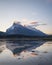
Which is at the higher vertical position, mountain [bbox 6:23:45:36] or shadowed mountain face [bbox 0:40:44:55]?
mountain [bbox 6:23:45:36]

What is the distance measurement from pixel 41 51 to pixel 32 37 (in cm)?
40

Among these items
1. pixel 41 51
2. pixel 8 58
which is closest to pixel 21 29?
pixel 41 51

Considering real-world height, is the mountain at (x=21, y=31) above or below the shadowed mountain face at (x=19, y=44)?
above

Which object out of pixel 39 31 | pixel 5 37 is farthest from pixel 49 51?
pixel 5 37

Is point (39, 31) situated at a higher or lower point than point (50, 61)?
higher

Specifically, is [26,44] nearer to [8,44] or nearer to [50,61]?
[8,44]

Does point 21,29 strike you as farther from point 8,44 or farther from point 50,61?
point 50,61

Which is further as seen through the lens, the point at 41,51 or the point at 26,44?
the point at 26,44

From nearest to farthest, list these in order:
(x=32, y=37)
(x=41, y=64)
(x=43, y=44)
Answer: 1. (x=41, y=64)
2. (x=32, y=37)
3. (x=43, y=44)

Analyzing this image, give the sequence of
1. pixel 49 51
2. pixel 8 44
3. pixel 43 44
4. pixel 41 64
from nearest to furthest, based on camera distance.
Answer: pixel 41 64
pixel 49 51
pixel 43 44
pixel 8 44

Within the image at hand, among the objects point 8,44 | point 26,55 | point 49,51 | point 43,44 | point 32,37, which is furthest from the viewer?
point 8,44

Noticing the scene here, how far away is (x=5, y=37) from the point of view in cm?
402

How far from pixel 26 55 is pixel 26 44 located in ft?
3.55

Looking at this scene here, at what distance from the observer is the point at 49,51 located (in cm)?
381
